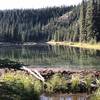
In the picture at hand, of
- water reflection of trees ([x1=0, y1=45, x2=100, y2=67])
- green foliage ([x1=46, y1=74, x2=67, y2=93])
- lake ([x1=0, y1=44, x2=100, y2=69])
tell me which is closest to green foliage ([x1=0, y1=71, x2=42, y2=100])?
green foliage ([x1=46, y1=74, x2=67, y2=93])

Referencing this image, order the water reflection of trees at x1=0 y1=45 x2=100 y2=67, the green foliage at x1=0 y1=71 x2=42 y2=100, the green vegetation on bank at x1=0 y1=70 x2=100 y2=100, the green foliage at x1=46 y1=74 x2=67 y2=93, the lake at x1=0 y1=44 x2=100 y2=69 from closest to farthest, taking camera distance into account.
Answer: the green foliage at x1=0 y1=71 x2=42 y2=100
the green vegetation on bank at x1=0 y1=70 x2=100 y2=100
the green foliage at x1=46 y1=74 x2=67 y2=93
the lake at x1=0 y1=44 x2=100 y2=69
the water reflection of trees at x1=0 y1=45 x2=100 y2=67

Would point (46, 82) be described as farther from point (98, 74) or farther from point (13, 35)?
point (13, 35)

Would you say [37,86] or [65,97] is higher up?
[37,86]

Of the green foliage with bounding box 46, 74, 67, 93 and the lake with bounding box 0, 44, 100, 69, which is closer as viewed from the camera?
the green foliage with bounding box 46, 74, 67, 93

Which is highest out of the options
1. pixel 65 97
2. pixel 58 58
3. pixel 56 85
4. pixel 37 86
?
pixel 37 86

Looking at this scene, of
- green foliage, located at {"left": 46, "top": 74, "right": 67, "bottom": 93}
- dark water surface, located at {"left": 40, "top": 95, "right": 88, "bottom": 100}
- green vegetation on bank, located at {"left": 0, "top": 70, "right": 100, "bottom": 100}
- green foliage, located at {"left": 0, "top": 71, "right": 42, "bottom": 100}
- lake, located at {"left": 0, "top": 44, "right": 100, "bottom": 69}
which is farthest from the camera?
lake, located at {"left": 0, "top": 44, "right": 100, "bottom": 69}

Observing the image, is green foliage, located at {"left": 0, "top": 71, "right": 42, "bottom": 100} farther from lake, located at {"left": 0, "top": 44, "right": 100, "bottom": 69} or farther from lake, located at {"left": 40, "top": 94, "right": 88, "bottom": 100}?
lake, located at {"left": 0, "top": 44, "right": 100, "bottom": 69}

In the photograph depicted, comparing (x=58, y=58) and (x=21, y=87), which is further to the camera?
(x=58, y=58)

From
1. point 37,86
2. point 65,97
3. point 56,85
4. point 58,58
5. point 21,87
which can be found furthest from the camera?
point 58,58

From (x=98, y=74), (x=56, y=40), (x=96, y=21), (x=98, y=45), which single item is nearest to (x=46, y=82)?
(x=98, y=74)

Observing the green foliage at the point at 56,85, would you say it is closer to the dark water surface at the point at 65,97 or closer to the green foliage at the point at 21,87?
the dark water surface at the point at 65,97

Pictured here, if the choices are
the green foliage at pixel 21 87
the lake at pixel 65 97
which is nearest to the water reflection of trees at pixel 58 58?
the lake at pixel 65 97

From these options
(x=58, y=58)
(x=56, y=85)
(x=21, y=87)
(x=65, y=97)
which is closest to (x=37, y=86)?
(x=21, y=87)

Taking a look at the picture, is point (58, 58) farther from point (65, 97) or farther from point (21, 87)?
point (21, 87)
